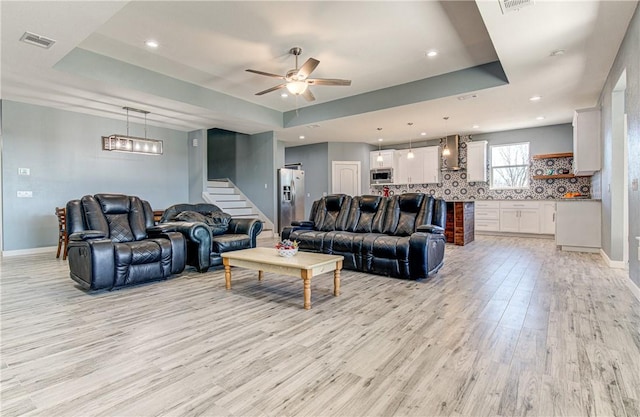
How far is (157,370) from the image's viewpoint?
6.40 ft

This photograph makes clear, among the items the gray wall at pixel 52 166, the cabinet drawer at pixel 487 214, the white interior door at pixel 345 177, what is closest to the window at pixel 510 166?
the cabinet drawer at pixel 487 214

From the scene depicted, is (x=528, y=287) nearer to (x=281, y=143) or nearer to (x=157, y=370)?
(x=157, y=370)

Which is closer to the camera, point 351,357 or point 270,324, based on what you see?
point 351,357

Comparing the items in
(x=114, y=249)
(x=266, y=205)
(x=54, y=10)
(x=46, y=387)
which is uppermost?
(x=54, y=10)

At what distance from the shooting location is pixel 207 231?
453cm

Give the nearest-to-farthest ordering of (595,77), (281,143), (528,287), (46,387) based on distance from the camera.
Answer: (46,387)
(528,287)
(595,77)
(281,143)

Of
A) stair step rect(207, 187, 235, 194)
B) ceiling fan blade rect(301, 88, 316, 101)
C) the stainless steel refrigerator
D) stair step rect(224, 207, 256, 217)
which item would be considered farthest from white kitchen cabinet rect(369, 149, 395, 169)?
ceiling fan blade rect(301, 88, 316, 101)

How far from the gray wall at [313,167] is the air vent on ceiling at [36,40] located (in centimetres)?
729

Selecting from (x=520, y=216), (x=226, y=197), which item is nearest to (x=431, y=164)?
(x=520, y=216)

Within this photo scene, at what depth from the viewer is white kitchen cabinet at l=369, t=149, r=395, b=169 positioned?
10211mm

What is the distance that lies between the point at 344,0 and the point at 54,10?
2708 mm

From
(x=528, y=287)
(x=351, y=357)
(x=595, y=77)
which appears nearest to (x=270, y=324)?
(x=351, y=357)

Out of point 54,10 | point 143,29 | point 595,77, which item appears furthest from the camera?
point 595,77

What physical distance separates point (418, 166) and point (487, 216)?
242 centimetres
